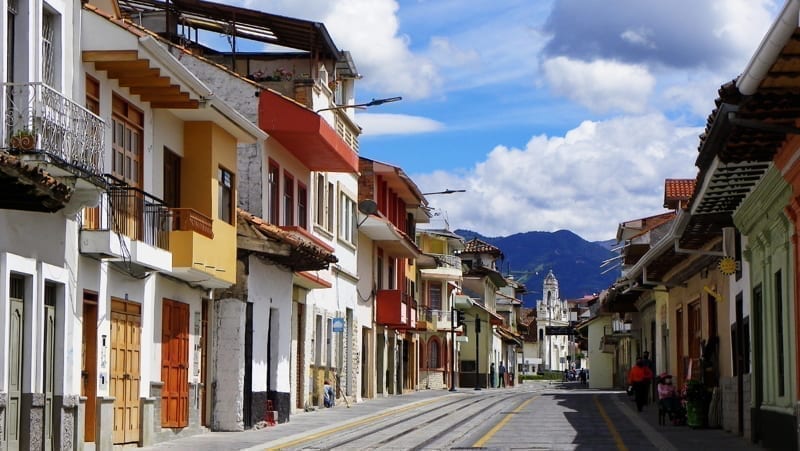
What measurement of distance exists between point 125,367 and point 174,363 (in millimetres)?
2915

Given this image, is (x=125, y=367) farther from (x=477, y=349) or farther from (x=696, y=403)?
(x=477, y=349)

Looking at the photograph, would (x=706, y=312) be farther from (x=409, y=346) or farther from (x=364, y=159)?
(x=409, y=346)

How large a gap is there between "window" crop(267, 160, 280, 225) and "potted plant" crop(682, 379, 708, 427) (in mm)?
10208

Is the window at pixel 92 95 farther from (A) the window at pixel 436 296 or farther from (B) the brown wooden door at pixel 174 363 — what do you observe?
(A) the window at pixel 436 296

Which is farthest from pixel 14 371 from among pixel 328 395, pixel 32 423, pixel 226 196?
pixel 328 395

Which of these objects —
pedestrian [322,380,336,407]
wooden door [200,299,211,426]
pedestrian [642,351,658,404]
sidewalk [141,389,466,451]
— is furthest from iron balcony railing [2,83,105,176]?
pedestrian [642,351,658,404]

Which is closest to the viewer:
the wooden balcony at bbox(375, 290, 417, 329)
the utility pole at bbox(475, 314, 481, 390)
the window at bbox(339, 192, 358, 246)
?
the window at bbox(339, 192, 358, 246)

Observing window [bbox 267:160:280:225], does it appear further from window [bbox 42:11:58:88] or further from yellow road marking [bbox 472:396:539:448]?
window [bbox 42:11:58:88]

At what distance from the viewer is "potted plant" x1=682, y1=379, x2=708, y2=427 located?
29.2m

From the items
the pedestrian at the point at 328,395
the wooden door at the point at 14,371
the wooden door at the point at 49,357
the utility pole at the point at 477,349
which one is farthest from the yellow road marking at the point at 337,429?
the utility pole at the point at 477,349

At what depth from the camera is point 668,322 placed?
41.8 m

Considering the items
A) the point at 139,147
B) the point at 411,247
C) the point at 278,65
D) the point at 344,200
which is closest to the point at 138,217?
the point at 139,147

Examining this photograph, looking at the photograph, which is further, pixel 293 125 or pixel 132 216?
pixel 293 125

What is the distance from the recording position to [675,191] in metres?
45.8
